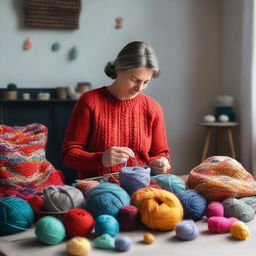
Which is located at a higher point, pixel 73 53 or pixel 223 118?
pixel 73 53

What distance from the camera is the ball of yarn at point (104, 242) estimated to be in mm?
1010

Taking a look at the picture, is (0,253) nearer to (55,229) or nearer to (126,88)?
(55,229)

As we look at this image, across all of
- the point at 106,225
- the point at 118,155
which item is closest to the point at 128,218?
the point at 106,225

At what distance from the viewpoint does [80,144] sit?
1.69 m

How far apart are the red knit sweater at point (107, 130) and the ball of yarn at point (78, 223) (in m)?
0.56

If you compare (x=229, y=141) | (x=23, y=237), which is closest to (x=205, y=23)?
(x=229, y=141)

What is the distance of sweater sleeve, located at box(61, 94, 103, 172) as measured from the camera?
5.34ft

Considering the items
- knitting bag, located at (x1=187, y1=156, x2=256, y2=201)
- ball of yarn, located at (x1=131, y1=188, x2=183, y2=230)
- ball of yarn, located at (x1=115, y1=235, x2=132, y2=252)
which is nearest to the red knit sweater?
knitting bag, located at (x1=187, y1=156, x2=256, y2=201)

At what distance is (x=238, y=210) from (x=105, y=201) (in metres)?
0.38

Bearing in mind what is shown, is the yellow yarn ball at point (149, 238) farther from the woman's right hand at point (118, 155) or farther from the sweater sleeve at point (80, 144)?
the sweater sleeve at point (80, 144)

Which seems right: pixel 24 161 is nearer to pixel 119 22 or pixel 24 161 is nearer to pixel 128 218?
pixel 128 218

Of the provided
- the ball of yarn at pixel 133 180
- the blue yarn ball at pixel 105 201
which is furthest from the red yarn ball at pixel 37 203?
the ball of yarn at pixel 133 180

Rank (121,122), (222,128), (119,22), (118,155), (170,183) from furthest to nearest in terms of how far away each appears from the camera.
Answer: (222,128)
(119,22)
(121,122)
(118,155)
(170,183)

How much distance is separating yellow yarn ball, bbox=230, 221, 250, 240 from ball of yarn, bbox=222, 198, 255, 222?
0.32 feet
